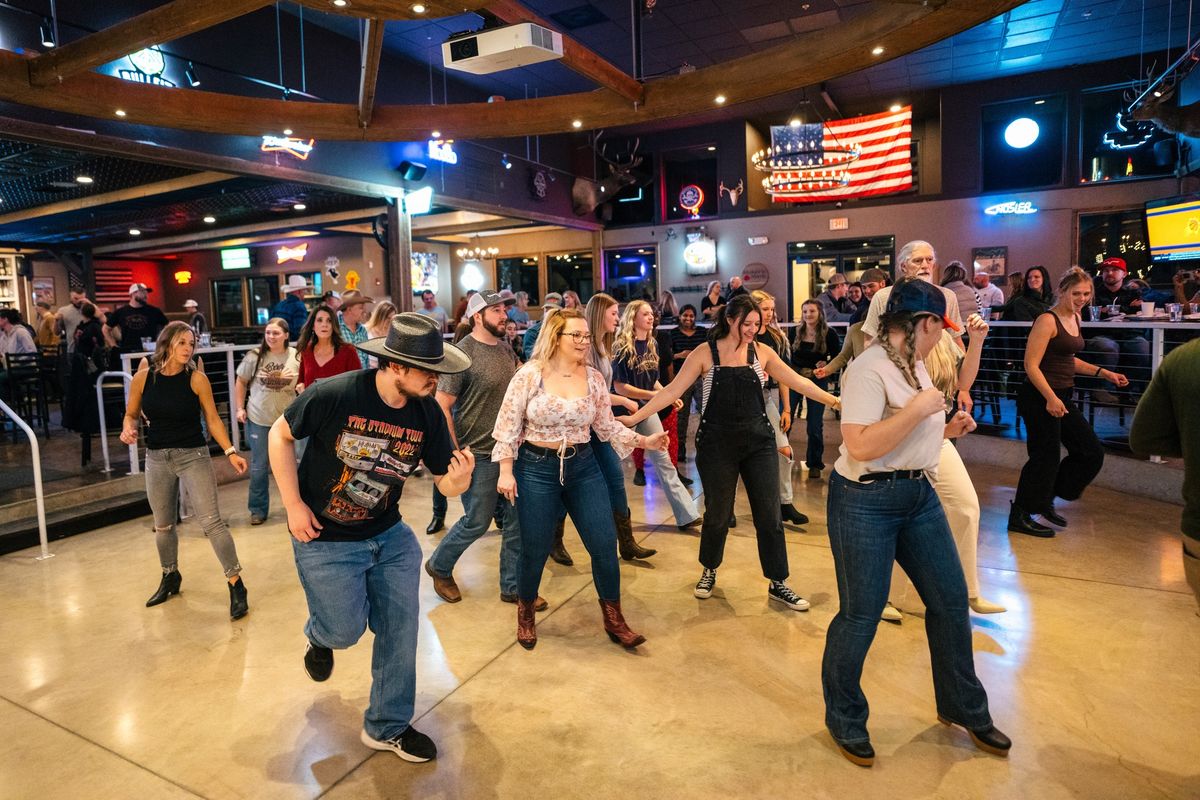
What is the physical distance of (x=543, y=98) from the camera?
15.5 ft

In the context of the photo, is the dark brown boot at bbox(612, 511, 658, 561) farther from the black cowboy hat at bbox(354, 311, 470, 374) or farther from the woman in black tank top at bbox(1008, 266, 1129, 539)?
the woman in black tank top at bbox(1008, 266, 1129, 539)

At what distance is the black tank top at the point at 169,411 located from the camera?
399 centimetres

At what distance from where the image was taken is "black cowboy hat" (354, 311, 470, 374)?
7.77ft

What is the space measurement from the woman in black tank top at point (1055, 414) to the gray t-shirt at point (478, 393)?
132 inches

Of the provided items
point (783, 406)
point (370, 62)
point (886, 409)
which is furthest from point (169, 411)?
point (783, 406)

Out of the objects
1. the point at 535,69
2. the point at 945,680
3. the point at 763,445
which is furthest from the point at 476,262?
the point at 945,680

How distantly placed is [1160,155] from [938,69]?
3769 mm

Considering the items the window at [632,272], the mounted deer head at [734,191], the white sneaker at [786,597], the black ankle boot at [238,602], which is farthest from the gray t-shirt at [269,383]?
the mounted deer head at [734,191]

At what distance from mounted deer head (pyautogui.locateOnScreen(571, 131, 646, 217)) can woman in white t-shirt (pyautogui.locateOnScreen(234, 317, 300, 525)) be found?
9.98 meters

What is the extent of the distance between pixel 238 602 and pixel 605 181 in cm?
1240

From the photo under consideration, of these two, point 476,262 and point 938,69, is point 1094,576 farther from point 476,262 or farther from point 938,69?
point 476,262

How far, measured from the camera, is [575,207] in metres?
15.4

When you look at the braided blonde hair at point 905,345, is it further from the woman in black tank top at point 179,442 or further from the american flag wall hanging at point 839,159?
the american flag wall hanging at point 839,159

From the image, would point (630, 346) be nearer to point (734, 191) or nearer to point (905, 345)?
point (905, 345)
